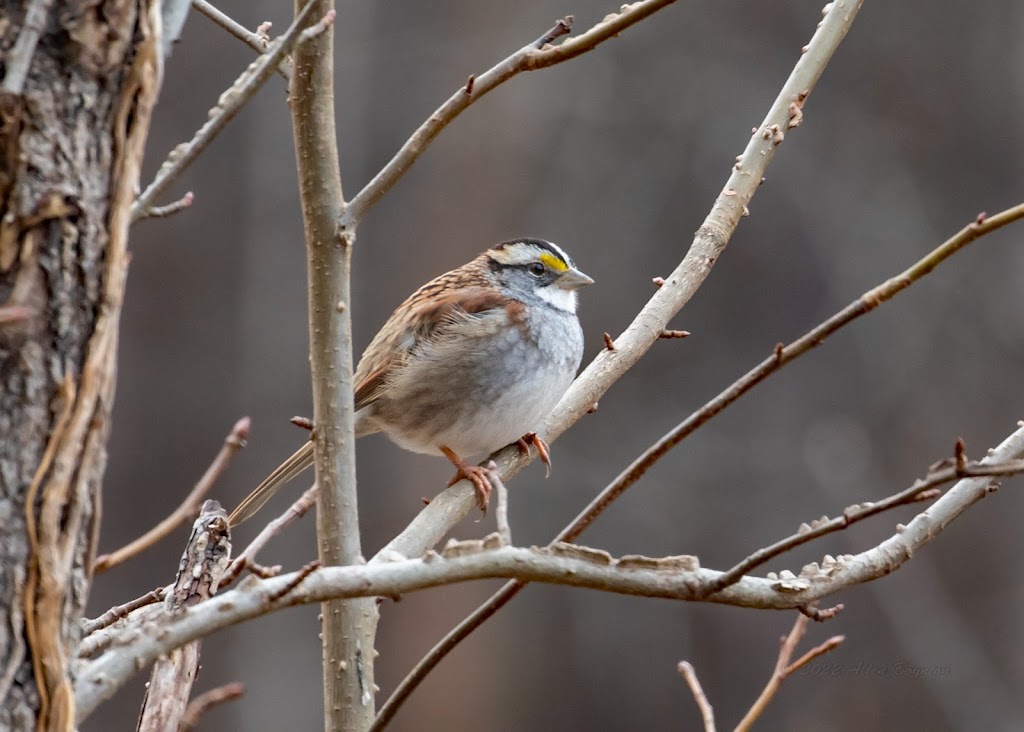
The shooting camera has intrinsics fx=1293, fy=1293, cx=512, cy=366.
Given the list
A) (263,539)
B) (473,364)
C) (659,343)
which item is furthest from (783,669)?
(659,343)

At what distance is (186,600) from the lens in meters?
2.58

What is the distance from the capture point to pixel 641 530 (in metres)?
8.75

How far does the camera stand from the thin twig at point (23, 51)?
1537 millimetres

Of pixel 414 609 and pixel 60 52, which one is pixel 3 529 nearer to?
pixel 60 52

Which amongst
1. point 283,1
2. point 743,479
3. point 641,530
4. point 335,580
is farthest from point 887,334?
point 335,580

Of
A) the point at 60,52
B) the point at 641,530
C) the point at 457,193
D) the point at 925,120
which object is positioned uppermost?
the point at 457,193

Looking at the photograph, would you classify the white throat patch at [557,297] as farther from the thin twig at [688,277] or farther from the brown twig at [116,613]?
the brown twig at [116,613]

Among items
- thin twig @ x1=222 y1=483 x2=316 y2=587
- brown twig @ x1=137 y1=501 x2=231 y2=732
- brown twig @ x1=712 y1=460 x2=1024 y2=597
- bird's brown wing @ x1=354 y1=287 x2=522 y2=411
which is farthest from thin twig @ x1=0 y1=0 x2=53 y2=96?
bird's brown wing @ x1=354 y1=287 x2=522 y2=411

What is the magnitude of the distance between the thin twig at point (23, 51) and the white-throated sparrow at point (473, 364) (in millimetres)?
2563

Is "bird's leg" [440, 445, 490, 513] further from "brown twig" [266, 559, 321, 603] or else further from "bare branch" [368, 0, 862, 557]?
"brown twig" [266, 559, 321, 603]

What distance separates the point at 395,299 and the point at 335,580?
835cm

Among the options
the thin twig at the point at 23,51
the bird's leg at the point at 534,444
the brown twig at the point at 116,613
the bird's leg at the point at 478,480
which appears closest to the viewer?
the thin twig at the point at 23,51

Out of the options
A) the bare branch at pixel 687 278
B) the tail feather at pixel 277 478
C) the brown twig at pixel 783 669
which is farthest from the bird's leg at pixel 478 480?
the brown twig at pixel 783 669

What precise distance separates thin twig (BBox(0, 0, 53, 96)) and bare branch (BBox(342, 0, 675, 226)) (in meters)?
0.79
